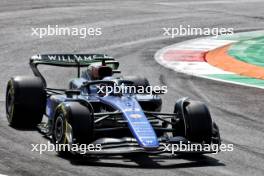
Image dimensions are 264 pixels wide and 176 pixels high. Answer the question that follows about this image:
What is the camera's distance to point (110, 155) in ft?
41.8

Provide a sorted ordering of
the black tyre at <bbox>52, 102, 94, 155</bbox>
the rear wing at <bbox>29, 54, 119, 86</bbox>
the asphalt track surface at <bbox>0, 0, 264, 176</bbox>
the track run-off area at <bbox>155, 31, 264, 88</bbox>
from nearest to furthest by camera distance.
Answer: the asphalt track surface at <bbox>0, 0, 264, 176</bbox>, the black tyre at <bbox>52, 102, 94, 155</bbox>, the rear wing at <bbox>29, 54, 119, 86</bbox>, the track run-off area at <bbox>155, 31, 264, 88</bbox>

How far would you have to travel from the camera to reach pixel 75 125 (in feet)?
42.1

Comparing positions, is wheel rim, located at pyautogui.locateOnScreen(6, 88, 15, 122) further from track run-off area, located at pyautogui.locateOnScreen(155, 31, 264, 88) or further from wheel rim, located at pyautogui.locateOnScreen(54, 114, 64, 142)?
track run-off area, located at pyautogui.locateOnScreen(155, 31, 264, 88)

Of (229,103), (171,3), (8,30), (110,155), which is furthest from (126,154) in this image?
(171,3)

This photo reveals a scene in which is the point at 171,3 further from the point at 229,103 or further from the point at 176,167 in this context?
the point at 176,167

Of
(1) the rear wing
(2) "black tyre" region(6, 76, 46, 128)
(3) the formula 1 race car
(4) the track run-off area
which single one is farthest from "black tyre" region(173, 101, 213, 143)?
(4) the track run-off area

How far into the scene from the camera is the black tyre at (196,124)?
13367mm

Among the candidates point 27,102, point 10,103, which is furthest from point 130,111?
point 10,103

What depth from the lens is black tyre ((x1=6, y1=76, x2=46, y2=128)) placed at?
1482 cm

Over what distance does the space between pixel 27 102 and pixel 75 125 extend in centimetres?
223

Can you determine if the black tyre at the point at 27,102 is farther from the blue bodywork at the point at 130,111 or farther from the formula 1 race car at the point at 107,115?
the blue bodywork at the point at 130,111

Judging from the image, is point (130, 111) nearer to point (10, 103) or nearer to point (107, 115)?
point (107, 115)

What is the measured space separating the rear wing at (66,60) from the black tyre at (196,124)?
2.85m

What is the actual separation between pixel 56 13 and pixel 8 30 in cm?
449
